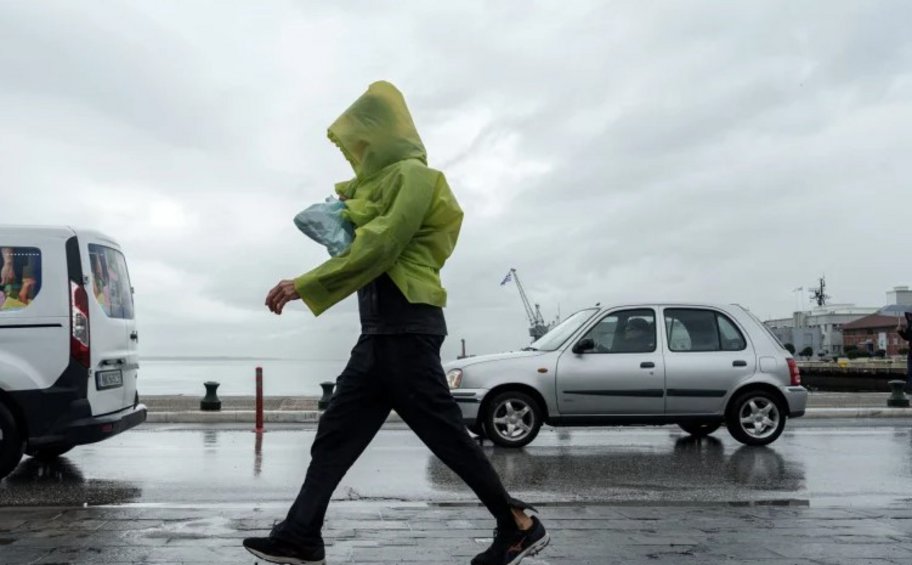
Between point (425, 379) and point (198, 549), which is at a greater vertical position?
point (425, 379)

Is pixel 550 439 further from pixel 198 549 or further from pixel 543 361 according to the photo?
pixel 198 549

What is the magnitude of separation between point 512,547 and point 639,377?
681cm

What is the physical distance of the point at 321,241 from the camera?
4094 millimetres

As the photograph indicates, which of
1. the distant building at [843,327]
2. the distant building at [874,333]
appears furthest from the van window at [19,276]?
the distant building at [874,333]

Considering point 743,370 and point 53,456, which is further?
point 743,370

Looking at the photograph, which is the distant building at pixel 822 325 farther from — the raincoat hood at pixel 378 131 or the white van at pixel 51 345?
the raincoat hood at pixel 378 131

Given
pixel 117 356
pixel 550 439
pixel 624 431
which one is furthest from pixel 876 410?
pixel 117 356

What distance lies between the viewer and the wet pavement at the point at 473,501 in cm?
483

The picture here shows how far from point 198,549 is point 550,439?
712cm

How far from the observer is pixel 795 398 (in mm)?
10867

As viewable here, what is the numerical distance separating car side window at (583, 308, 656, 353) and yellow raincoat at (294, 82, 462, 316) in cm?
679

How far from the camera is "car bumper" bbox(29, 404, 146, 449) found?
24.3 feet

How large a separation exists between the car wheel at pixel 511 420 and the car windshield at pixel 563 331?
77cm

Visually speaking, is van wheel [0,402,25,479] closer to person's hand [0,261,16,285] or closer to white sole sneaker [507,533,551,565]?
person's hand [0,261,16,285]
